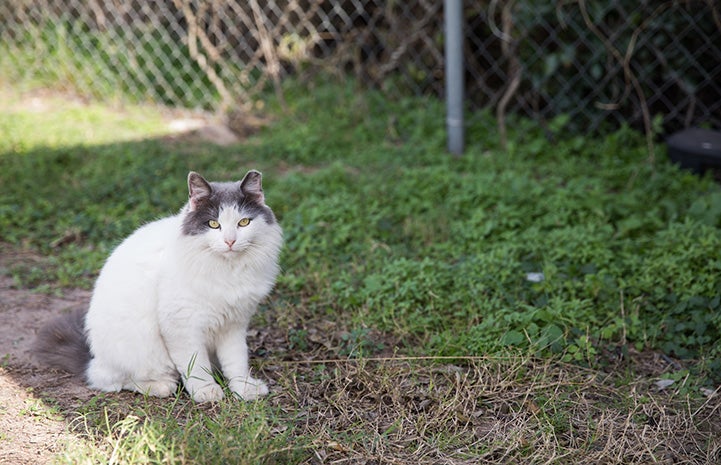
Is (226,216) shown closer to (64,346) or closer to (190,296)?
(190,296)

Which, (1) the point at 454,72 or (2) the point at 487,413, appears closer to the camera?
(2) the point at 487,413

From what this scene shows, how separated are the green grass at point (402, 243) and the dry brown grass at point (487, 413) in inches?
0.6

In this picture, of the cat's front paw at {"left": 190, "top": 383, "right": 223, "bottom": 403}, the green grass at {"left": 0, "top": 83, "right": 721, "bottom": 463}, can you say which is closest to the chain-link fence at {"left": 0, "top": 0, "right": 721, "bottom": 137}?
the green grass at {"left": 0, "top": 83, "right": 721, "bottom": 463}

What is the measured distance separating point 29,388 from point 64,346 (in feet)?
0.73

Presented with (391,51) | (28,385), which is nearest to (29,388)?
(28,385)

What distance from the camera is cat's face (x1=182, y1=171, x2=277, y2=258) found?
8.43 ft

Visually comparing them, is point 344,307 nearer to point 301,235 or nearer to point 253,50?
point 301,235

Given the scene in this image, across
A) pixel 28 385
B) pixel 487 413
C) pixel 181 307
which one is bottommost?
pixel 487 413

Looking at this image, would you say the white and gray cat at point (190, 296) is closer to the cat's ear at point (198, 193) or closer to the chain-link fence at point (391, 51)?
the cat's ear at point (198, 193)

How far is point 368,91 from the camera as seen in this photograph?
19.4ft

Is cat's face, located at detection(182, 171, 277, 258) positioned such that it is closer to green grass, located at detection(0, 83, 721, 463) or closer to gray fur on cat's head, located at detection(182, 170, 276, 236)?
gray fur on cat's head, located at detection(182, 170, 276, 236)

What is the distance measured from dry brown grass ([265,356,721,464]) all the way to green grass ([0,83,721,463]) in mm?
16

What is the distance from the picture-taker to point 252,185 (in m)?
2.69

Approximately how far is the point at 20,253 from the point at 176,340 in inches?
73.1
